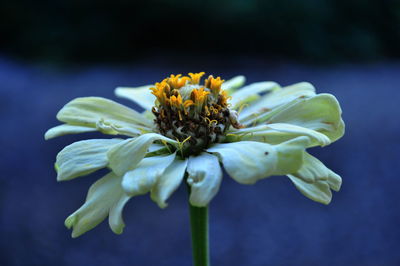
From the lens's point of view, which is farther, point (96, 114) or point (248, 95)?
point (248, 95)

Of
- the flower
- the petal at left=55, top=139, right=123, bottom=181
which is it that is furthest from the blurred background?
the petal at left=55, top=139, right=123, bottom=181

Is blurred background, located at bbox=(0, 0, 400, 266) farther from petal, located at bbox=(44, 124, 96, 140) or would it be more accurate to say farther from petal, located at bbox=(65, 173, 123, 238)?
petal, located at bbox=(65, 173, 123, 238)

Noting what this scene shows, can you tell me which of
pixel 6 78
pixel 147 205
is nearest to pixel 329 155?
pixel 147 205

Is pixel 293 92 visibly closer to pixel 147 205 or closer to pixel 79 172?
pixel 79 172

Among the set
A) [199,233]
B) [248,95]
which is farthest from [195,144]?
[248,95]

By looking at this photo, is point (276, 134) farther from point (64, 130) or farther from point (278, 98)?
point (64, 130)

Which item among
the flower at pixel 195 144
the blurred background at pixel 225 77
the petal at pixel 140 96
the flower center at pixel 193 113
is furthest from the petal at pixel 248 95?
the blurred background at pixel 225 77

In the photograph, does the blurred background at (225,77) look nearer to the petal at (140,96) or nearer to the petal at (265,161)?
the petal at (140,96)
